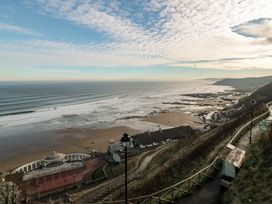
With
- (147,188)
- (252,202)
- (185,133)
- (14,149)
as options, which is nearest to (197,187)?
(252,202)

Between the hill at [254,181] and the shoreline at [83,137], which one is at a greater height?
the hill at [254,181]

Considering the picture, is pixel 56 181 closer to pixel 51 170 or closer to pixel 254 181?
pixel 51 170

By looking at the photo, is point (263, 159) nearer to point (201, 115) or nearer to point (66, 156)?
point (66, 156)

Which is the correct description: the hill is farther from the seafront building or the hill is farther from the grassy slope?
the seafront building

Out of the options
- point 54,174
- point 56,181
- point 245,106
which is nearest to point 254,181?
point 56,181

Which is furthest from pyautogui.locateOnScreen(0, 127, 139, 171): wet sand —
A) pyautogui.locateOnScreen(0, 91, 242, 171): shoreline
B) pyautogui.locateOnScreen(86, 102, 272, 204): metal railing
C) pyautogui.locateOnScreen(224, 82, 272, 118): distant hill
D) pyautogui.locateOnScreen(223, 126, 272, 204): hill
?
pyautogui.locateOnScreen(223, 126, 272, 204): hill

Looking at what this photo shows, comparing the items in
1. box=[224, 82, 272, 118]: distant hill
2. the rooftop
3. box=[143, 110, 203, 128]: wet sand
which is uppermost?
box=[224, 82, 272, 118]: distant hill

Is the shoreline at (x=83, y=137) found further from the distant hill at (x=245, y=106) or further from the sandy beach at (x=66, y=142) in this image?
the distant hill at (x=245, y=106)

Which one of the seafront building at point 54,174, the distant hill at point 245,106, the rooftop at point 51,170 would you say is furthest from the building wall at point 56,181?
the distant hill at point 245,106
